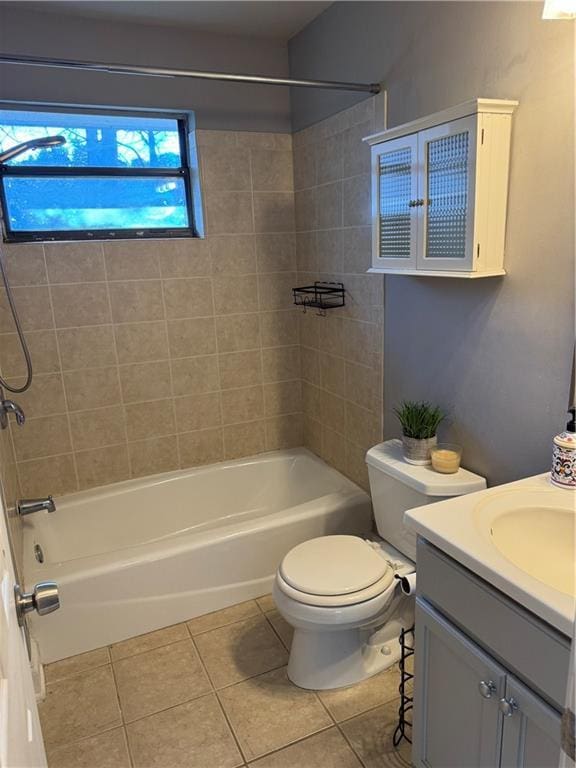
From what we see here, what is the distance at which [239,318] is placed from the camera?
297 cm

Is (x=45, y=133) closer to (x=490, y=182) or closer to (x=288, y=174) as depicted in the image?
(x=288, y=174)

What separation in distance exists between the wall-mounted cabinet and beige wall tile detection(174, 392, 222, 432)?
1.42 metres

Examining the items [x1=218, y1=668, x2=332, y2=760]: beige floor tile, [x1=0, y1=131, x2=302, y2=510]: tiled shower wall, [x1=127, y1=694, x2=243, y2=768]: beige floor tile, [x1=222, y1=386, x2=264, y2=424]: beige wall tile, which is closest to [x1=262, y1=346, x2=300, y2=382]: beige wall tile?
[x1=0, y1=131, x2=302, y2=510]: tiled shower wall

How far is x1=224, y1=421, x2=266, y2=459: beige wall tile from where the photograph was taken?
10.2ft

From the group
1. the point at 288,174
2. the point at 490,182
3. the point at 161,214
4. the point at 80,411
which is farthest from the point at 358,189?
the point at 80,411

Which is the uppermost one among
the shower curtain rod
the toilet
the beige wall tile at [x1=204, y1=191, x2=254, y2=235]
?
the shower curtain rod

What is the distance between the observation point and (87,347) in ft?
8.75

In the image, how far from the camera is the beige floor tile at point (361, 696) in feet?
6.03

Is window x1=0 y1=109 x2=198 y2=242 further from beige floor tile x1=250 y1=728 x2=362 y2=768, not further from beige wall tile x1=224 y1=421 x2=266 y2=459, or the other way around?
beige floor tile x1=250 y1=728 x2=362 y2=768

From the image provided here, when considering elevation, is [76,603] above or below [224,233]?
below

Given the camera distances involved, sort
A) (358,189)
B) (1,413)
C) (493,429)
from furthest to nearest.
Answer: (358,189)
(1,413)
(493,429)

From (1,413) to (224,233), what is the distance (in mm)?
1428

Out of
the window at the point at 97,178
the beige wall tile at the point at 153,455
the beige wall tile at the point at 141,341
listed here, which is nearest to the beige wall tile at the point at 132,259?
the window at the point at 97,178

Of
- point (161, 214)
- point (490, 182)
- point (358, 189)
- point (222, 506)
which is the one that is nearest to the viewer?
point (490, 182)
